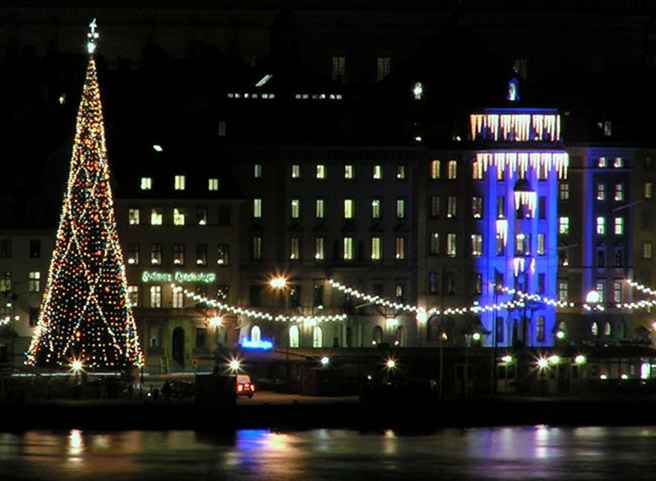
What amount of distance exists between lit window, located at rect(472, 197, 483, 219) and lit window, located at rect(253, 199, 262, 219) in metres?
10.6

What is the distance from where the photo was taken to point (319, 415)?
137m

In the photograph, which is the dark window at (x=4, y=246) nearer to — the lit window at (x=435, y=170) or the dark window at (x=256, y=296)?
the dark window at (x=256, y=296)

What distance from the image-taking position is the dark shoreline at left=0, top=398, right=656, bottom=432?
13425 centimetres

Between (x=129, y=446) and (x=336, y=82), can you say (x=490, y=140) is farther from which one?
(x=129, y=446)

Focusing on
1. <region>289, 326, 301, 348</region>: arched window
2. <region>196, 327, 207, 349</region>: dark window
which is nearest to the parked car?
<region>196, 327, 207, 349</region>: dark window

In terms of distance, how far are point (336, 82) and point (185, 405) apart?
54.2m

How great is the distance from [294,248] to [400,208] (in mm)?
5455

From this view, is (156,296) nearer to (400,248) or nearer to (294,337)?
(294,337)

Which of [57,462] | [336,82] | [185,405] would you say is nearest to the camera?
[57,462]

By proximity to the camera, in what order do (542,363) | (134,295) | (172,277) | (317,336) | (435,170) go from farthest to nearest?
(435,170), (317,336), (172,277), (134,295), (542,363)

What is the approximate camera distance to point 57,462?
119188mm

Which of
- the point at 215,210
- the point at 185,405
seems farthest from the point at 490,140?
the point at 185,405

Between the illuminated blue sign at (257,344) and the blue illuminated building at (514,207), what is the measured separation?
1240cm

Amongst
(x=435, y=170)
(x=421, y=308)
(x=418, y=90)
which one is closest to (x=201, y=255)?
(x=421, y=308)
